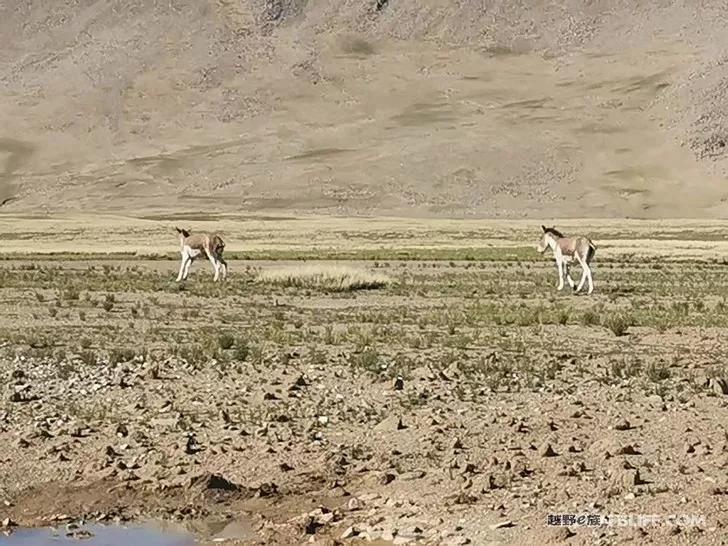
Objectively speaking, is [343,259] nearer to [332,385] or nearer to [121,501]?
[332,385]

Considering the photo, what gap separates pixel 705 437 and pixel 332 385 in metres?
5.38

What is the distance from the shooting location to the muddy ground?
10.4m

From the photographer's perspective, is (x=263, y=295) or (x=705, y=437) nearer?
(x=705, y=437)

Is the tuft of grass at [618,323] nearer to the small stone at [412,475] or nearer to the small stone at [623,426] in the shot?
the small stone at [623,426]

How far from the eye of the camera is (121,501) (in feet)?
36.5

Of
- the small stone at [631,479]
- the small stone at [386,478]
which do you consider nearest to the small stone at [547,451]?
the small stone at [631,479]

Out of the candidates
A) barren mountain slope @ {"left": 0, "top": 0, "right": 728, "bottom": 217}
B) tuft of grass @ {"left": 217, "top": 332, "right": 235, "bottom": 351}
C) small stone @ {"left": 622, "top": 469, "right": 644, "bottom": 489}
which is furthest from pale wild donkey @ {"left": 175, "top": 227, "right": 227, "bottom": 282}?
barren mountain slope @ {"left": 0, "top": 0, "right": 728, "bottom": 217}

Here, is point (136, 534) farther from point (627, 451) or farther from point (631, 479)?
point (627, 451)

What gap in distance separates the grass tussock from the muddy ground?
369 inches

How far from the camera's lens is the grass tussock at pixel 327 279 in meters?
35.8

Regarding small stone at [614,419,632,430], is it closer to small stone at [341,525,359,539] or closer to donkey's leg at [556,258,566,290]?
small stone at [341,525,359,539]

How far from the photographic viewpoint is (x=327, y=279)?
3659 centimetres

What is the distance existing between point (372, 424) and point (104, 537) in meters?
4.19

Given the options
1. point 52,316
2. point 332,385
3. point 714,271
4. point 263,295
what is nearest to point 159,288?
point 263,295
